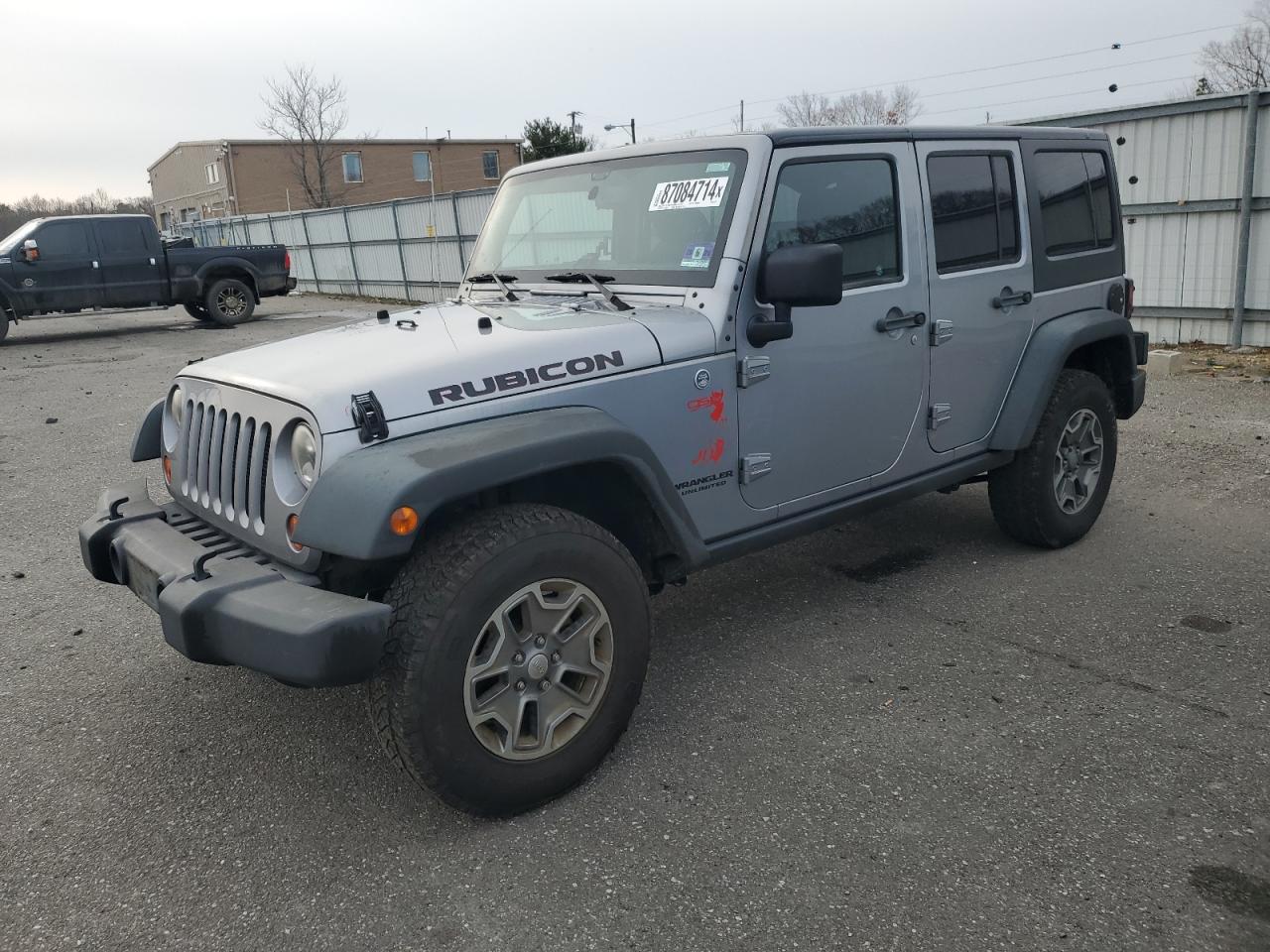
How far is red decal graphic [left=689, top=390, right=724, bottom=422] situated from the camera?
3251 mm

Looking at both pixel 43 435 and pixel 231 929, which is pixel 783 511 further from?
pixel 43 435

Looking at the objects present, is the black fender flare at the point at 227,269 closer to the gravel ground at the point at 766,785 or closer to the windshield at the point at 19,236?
the windshield at the point at 19,236

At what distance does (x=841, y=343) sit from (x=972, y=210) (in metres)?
1.08

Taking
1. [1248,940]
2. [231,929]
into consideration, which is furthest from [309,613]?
[1248,940]

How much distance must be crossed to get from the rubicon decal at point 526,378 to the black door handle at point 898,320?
1.28 meters

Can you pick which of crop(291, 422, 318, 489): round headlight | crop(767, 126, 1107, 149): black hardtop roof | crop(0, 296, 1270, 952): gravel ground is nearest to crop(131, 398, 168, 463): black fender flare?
crop(0, 296, 1270, 952): gravel ground

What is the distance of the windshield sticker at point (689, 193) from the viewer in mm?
3430

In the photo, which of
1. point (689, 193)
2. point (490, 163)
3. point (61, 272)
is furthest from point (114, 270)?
point (490, 163)

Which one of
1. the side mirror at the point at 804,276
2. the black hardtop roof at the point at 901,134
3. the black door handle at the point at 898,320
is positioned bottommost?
the black door handle at the point at 898,320

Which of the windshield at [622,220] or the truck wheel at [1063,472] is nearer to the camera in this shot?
the windshield at [622,220]

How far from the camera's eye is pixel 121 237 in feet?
52.0

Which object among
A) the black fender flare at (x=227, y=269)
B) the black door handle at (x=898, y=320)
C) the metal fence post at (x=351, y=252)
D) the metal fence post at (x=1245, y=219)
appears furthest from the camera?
the metal fence post at (x=351, y=252)

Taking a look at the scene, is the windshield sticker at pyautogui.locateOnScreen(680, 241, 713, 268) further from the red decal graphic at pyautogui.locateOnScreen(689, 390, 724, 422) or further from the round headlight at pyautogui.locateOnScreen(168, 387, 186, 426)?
the round headlight at pyautogui.locateOnScreen(168, 387, 186, 426)

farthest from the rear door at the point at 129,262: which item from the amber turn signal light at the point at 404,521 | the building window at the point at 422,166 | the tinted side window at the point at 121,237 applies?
the building window at the point at 422,166
